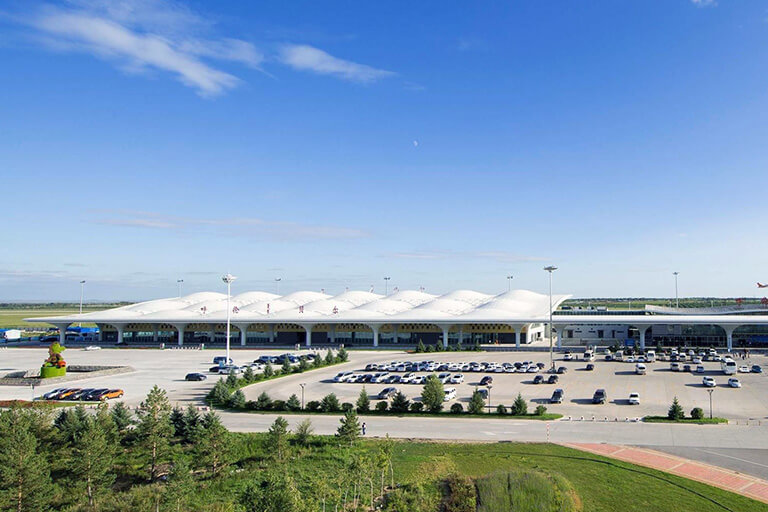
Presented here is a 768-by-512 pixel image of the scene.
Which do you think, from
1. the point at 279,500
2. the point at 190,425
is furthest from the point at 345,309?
the point at 279,500

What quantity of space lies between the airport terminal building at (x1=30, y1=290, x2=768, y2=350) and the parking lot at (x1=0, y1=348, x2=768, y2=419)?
11978 mm

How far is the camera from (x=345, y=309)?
11312 centimetres

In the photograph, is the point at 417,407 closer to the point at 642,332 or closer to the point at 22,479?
the point at 22,479

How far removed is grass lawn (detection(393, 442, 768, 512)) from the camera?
21.4 m

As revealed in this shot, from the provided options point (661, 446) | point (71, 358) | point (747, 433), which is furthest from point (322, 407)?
point (71, 358)

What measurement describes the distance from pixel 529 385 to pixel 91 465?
1500 inches

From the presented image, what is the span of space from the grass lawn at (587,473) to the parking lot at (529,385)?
11359mm

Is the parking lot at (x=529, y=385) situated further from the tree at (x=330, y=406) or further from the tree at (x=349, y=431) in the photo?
the tree at (x=349, y=431)

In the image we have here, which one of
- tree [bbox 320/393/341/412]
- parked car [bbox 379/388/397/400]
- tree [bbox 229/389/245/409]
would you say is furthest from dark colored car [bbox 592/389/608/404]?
tree [bbox 229/389/245/409]

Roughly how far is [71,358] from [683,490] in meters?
79.5

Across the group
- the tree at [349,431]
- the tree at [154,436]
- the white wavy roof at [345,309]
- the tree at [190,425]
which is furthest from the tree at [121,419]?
the white wavy roof at [345,309]

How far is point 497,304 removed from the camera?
100062 millimetres

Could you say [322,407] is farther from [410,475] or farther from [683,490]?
[683,490]

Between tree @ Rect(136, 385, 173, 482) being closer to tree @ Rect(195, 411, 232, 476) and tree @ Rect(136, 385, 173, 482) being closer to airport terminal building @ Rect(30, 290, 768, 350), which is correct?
tree @ Rect(195, 411, 232, 476)
